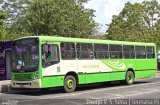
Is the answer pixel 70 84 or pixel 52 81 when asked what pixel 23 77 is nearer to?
pixel 52 81

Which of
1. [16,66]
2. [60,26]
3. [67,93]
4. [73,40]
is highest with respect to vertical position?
[60,26]

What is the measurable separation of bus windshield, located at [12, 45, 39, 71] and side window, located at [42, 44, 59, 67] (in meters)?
0.34

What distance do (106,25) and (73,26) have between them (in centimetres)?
2534

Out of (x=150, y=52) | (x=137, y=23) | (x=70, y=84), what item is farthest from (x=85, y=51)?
(x=137, y=23)

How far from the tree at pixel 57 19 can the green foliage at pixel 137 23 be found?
655 inches

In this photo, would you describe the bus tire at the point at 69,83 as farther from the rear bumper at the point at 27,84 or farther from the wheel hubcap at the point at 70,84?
the rear bumper at the point at 27,84

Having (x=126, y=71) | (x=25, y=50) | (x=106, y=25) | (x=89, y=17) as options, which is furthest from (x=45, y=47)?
(x=106, y=25)

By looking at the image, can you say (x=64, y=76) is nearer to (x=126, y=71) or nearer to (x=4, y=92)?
(x=4, y=92)

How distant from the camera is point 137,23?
192 feet

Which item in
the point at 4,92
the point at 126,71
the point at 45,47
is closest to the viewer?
the point at 45,47

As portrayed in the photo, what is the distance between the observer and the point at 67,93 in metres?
19.7

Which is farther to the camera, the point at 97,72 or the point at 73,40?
the point at 97,72

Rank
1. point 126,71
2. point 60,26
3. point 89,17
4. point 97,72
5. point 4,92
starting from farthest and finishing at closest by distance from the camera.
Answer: point 89,17 → point 60,26 → point 126,71 → point 97,72 → point 4,92

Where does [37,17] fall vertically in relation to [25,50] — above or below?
above
